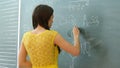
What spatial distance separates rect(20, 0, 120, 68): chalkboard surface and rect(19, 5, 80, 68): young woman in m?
0.15

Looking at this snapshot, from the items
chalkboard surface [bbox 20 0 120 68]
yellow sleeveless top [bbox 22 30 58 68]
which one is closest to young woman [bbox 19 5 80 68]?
yellow sleeveless top [bbox 22 30 58 68]

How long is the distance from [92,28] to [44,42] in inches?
17.0

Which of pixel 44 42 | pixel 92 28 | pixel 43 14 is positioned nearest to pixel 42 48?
pixel 44 42

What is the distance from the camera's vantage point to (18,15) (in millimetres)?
3059

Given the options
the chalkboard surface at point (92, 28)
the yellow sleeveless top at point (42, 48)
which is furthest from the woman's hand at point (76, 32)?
the yellow sleeveless top at point (42, 48)

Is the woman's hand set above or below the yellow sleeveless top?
above

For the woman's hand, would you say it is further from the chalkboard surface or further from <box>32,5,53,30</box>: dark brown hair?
<box>32,5,53,30</box>: dark brown hair

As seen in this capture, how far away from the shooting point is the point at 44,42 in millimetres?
1975

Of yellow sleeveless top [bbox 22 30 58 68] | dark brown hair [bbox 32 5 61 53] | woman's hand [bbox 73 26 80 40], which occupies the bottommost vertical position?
yellow sleeveless top [bbox 22 30 58 68]

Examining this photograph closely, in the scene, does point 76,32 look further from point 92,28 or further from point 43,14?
point 43,14

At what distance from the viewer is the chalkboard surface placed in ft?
6.48

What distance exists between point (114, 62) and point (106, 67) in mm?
93

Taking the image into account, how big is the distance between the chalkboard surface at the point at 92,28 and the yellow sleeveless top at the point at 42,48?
30 centimetres

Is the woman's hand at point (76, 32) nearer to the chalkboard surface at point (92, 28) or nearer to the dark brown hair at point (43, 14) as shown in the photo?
the chalkboard surface at point (92, 28)
